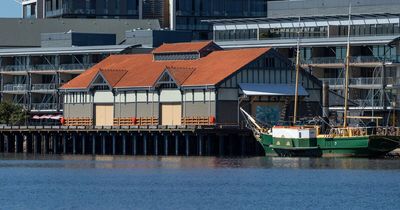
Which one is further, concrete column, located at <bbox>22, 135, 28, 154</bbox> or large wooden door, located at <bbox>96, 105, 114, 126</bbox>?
concrete column, located at <bbox>22, 135, 28, 154</bbox>

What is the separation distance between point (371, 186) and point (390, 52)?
62431mm

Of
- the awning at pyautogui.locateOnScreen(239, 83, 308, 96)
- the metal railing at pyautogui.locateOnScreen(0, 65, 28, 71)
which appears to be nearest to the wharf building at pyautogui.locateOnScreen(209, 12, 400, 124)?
the awning at pyautogui.locateOnScreen(239, 83, 308, 96)

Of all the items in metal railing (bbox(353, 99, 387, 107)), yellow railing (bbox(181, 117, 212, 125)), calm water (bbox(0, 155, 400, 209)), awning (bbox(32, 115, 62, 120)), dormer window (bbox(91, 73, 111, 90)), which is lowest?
calm water (bbox(0, 155, 400, 209))

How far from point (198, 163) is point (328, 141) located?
467 inches

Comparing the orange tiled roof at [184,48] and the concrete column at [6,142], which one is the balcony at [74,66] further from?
the orange tiled roof at [184,48]

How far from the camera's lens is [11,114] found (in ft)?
606

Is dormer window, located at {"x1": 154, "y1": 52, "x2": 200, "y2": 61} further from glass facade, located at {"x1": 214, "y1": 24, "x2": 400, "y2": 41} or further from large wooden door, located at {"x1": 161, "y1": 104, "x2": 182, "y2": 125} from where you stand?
glass facade, located at {"x1": 214, "y1": 24, "x2": 400, "y2": 41}

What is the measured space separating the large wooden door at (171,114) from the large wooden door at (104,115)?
22.7 ft

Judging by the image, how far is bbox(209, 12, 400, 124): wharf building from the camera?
16850 cm

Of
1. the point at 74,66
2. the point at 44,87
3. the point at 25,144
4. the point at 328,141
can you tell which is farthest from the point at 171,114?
the point at 44,87

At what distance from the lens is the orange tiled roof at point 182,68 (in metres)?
155

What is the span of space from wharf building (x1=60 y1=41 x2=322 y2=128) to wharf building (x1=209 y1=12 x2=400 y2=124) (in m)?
9.59

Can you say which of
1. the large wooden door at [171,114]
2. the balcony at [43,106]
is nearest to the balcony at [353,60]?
the large wooden door at [171,114]

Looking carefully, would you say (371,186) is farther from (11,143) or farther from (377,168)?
(11,143)
